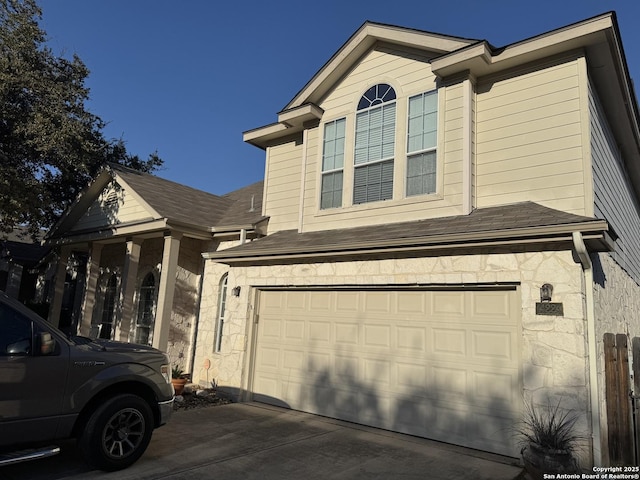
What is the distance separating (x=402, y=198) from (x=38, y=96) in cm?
1070

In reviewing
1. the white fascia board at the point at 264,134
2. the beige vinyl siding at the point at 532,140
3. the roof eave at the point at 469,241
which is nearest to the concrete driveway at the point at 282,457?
the roof eave at the point at 469,241

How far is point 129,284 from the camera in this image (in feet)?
37.8

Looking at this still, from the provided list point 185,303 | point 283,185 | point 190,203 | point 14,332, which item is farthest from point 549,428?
point 190,203

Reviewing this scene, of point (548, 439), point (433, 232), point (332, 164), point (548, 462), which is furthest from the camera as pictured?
point (332, 164)

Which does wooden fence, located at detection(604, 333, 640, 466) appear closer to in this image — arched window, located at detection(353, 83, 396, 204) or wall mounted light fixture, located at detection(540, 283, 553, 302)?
wall mounted light fixture, located at detection(540, 283, 553, 302)

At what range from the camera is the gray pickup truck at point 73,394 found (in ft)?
14.2

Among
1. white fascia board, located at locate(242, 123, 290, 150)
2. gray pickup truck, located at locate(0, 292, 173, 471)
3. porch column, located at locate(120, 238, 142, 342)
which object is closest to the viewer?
gray pickup truck, located at locate(0, 292, 173, 471)

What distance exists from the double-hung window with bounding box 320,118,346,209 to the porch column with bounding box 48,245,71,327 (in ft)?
31.3

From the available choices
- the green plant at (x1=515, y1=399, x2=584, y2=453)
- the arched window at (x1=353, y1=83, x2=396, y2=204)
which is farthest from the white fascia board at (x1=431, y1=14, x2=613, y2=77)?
the green plant at (x1=515, y1=399, x2=584, y2=453)

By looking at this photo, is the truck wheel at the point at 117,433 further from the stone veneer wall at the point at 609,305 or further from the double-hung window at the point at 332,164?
the stone veneer wall at the point at 609,305

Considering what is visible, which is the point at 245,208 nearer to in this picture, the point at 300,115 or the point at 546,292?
the point at 300,115

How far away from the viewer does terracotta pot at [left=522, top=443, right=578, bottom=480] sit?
15.7 feet

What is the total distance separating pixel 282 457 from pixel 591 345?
4.06 meters

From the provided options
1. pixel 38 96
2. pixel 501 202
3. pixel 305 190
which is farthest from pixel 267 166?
pixel 38 96
